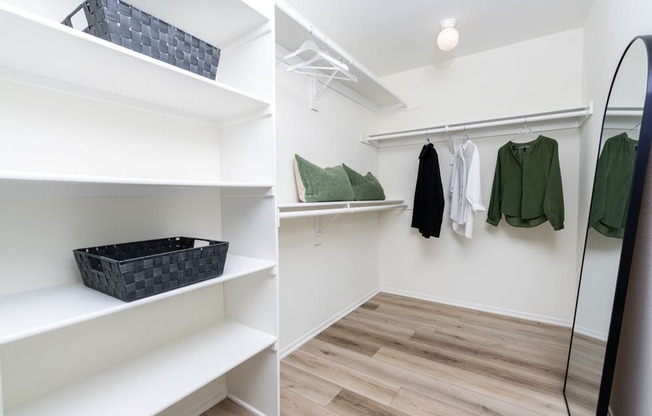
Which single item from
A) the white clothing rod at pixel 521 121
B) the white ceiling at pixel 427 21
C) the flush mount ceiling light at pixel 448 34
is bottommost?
the white clothing rod at pixel 521 121

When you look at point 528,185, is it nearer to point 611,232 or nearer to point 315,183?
point 611,232

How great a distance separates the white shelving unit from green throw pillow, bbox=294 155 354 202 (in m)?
0.53

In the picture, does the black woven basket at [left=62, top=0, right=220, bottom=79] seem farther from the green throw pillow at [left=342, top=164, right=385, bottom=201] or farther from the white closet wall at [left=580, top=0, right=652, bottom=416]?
the white closet wall at [left=580, top=0, right=652, bottom=416]

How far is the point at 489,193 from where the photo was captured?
8.50 ft

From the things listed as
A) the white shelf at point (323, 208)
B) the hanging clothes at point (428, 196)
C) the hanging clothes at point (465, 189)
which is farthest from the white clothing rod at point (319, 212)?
the hanging clothes at point (465, 189)

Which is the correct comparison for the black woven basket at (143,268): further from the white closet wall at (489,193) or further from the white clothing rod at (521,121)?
the white closet wall at (489,193)

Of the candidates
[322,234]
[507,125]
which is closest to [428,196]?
[507,125]

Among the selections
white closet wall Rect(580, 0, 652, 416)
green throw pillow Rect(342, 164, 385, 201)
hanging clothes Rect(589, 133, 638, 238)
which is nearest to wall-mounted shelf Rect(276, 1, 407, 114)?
green throw pillow Rect(342, 164, 385, 201)

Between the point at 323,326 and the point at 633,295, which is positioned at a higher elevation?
the point at 633,295

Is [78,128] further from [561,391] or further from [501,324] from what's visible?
[501,324]

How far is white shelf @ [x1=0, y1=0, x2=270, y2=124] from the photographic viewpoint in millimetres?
736

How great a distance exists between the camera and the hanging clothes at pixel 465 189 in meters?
2.44

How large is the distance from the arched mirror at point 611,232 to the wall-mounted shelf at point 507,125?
24.8 inches

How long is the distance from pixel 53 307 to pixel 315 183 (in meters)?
1.37
